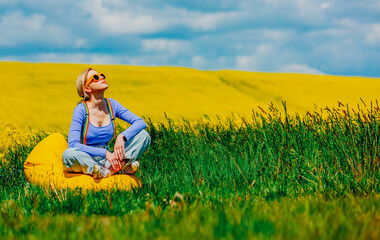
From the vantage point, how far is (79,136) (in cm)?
477

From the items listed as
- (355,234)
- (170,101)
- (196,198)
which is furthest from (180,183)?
(170,101)

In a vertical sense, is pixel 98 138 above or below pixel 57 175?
above

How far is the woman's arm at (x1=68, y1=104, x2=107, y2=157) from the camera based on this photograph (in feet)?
15.3

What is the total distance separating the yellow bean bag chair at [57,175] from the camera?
4.66 metres

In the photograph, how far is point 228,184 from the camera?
4.60 m

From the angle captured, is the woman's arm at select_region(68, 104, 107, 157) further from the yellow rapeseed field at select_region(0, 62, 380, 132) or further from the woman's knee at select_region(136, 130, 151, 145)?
the yellow rapeseed field at select_region(0, 62, 380, 132)

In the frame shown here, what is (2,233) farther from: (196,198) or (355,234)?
(355,234)

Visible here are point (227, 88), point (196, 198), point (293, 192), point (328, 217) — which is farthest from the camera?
point (227, 88)

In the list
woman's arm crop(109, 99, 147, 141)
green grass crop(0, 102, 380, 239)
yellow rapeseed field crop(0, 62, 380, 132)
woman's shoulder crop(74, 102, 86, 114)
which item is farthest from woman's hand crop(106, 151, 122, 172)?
yellow rapeseed field crop(0, 62, 380, 132)

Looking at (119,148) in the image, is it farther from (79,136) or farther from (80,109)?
(80,109)

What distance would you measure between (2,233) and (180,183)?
90.4 inches

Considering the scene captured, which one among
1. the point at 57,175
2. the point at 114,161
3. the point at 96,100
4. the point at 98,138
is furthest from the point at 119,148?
the point at 57,175

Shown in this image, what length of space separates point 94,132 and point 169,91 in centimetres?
1528

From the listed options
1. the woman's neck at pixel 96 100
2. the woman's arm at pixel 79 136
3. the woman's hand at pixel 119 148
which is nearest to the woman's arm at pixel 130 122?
the woman's hand at pixel 119 148
